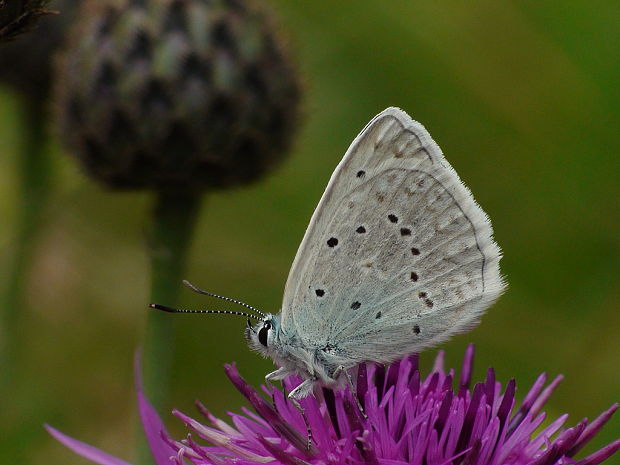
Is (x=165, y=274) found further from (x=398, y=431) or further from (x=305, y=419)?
(x=398, y=431)

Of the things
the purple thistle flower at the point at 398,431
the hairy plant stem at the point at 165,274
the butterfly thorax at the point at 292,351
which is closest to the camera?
the purple thistle flower at the point at 398,431

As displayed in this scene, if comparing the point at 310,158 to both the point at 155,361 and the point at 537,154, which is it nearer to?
the point at 537,154

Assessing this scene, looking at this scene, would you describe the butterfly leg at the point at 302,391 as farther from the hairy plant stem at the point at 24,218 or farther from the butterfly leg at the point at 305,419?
the hairy plant stem at the point at 24,218

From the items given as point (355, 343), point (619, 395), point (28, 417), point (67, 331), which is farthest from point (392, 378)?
point (67, 331)

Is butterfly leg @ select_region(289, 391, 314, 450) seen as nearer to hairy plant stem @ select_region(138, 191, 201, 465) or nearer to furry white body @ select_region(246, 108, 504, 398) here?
furry white body @ select_region(246, 108, 504, 398)

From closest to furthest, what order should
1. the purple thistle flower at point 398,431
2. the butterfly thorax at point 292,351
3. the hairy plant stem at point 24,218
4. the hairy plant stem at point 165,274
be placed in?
the purple thistle flower at point 398,431 < the butterfly thorax at point 292,351 < the hairy plant stem at point 165,274 < the hairy plant stem at point 24,218

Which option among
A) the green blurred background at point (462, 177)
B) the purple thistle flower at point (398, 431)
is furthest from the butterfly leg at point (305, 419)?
the green blurred background at point (462, 177)
